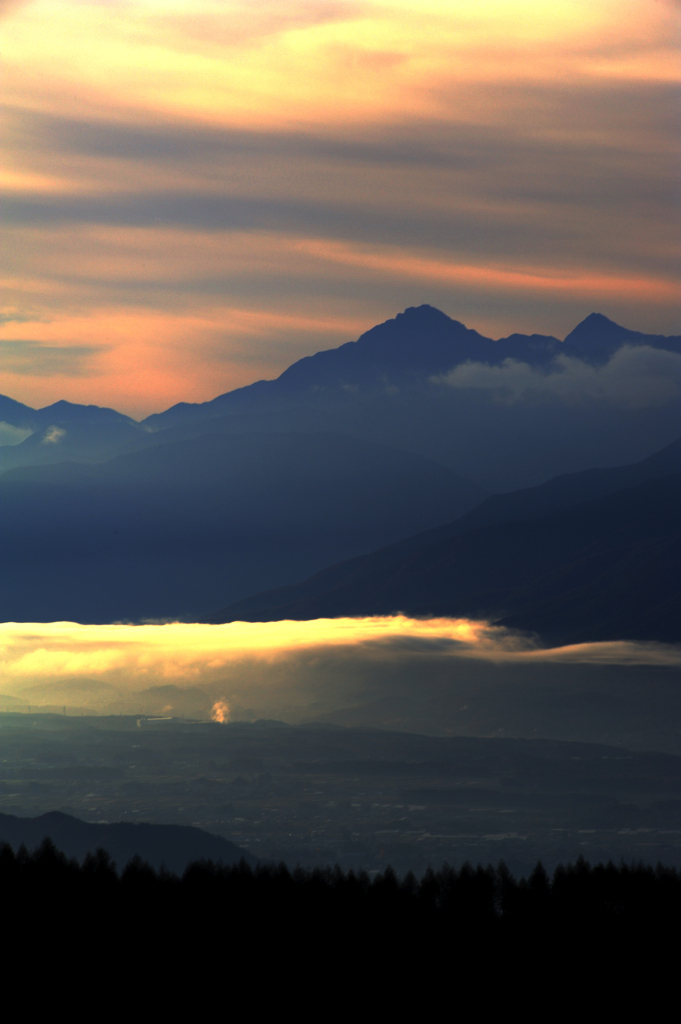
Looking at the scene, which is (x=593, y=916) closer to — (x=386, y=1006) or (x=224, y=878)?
(x=386, y=1006)

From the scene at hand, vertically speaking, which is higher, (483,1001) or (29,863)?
(29,863)

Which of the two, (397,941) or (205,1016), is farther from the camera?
(397,941)

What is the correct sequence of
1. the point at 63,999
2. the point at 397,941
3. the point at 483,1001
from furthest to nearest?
the point at 397,941 < the point at 483,1001 < the point at 63,999

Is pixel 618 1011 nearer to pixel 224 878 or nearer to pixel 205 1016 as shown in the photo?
pixel 205 1016

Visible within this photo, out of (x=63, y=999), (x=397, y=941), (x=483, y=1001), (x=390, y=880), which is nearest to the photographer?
(x=63, y=999)

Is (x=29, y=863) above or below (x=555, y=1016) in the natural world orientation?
above

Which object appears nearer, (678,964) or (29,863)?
(678,964)

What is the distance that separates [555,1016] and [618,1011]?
8458 mm

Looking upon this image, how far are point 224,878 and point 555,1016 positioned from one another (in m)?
63.2

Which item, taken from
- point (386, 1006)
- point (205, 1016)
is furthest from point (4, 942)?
point (386, 1006)

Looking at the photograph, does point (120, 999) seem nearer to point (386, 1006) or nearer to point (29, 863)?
point (386, 1006)

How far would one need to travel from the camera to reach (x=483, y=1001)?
5531 inches

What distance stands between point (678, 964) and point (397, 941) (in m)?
41.0

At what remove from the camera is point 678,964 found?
143125 mm
